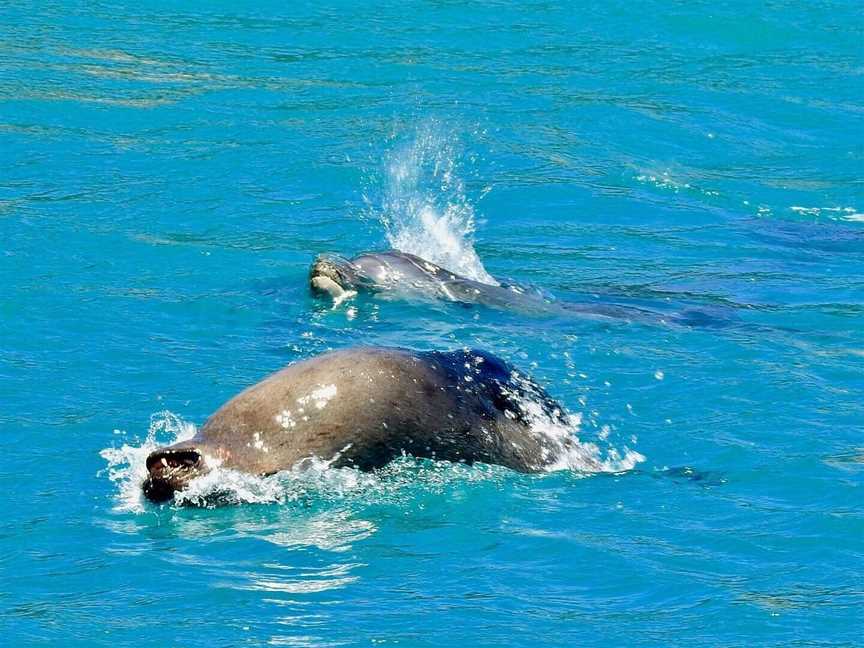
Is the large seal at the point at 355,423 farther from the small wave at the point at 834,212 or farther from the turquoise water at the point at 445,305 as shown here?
the small wave at the point at 834,212

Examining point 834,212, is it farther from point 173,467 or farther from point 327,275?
point 173,467

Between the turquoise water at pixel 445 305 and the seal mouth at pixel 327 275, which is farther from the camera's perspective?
the seal mouth at pixel 327 275

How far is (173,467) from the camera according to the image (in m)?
7.72

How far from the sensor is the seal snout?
770cm

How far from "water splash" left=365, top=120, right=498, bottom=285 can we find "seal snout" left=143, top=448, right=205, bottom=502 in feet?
16.5

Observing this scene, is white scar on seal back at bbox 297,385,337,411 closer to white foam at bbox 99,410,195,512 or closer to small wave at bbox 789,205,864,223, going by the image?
white foam at bbox 99,410,195,512

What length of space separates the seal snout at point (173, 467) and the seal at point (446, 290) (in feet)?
13.5

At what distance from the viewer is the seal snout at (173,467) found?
770 centimetres

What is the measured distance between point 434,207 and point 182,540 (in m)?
7.63

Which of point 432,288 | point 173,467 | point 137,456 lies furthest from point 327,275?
point 173,467

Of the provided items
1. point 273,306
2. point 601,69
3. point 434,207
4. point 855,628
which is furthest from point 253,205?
point 855,628

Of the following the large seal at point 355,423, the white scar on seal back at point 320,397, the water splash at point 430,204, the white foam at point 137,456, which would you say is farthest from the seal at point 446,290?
the white scar on seal back at point 320,397

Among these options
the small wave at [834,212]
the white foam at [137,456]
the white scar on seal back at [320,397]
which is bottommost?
the white foam at [137,456]

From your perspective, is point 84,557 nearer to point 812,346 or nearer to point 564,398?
point 564,398
